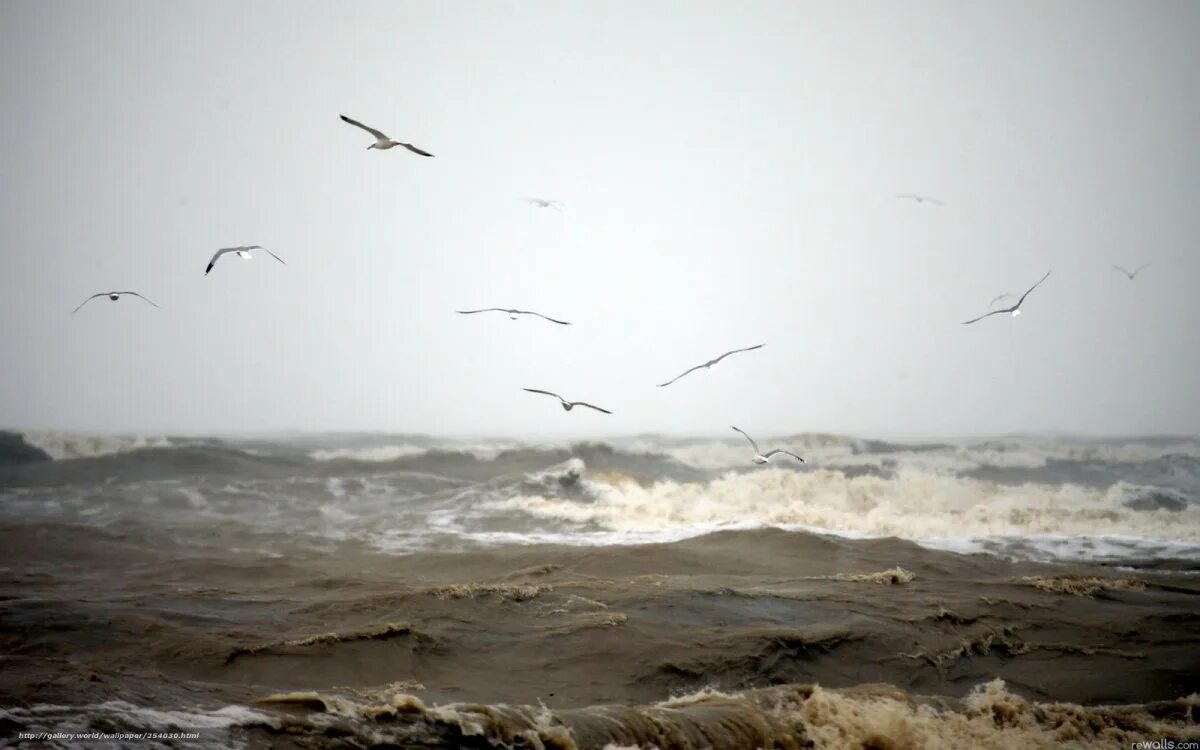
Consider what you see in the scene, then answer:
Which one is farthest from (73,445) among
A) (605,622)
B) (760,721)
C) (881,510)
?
(760,721)

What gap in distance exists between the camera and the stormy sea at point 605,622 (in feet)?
14.5

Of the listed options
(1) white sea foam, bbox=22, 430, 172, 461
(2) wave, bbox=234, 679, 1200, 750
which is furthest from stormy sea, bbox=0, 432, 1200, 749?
(1) white sea foam, bbox=22, 430, 172, 461

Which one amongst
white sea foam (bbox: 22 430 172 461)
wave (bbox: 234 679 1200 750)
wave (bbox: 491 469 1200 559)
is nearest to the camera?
wave (bbox: 234 679 1200 750)

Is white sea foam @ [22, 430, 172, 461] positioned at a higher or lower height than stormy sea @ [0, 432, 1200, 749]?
higher

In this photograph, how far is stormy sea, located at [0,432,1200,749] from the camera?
14.5ft

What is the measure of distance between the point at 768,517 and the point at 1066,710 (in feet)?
31.0

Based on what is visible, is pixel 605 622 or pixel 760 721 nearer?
pixel 760 721

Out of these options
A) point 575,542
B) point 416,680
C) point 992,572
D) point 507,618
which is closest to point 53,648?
point 416,680

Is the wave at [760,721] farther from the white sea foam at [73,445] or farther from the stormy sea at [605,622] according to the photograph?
the white sea foam at [73,445]

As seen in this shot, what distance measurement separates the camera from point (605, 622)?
734 centimetres

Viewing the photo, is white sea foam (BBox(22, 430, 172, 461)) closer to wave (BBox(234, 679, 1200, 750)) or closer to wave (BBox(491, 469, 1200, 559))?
wave (BBox(491, 469, 1200, 559))

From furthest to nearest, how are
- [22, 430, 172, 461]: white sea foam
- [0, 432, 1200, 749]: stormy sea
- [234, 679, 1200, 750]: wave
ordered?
1. [22, 430, 172, 461]: white sea foam
2. [0, 432, 1200, 749]: stormy sea
3. [234, 679, 1200, 750]: wave

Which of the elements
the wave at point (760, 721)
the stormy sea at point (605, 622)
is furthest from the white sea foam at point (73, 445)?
the wave at point (760, 721)

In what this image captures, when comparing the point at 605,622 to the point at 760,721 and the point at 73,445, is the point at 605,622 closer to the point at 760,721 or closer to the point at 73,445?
the point at 760,721
